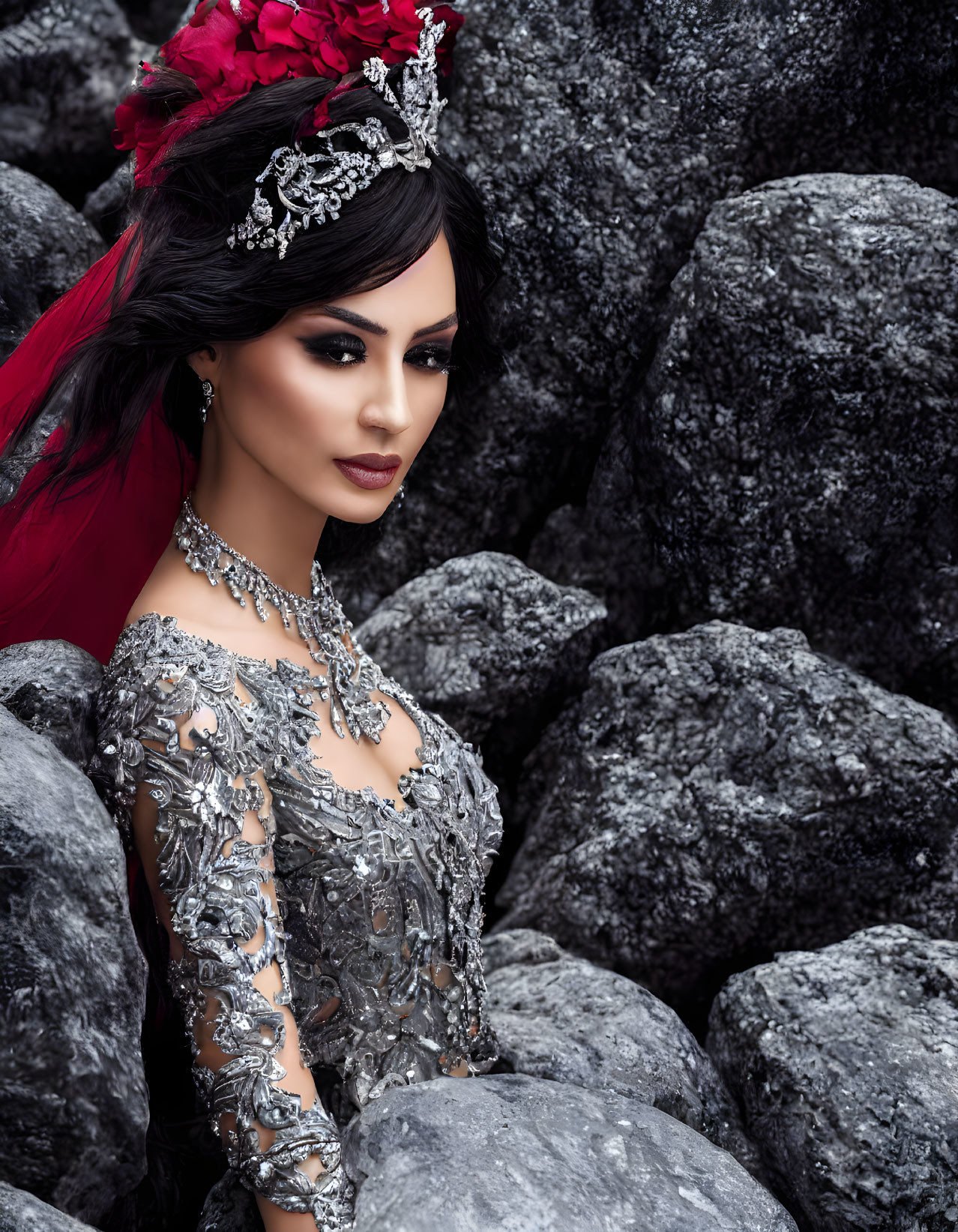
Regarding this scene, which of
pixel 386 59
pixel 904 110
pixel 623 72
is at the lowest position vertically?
pixel 386 59

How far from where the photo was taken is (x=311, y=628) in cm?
152

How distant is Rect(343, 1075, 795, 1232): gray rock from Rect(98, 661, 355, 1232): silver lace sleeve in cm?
6

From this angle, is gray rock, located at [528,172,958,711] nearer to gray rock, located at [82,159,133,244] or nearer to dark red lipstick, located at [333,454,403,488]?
dark red lipstick, located at [333,454,403,488]

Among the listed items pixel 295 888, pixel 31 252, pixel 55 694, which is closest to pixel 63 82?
pixel 31 252

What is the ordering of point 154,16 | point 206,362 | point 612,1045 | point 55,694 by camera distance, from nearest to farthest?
point 55,694
point 206,362
point 612,1045
point 154,16

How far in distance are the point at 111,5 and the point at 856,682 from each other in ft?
6.18

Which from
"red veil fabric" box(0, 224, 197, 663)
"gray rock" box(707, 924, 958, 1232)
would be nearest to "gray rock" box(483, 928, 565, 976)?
"gray rock" box(707, 924, 958, 1232)

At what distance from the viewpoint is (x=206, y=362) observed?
140 cm

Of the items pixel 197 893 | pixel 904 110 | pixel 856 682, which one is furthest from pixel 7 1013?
pixel 904 110

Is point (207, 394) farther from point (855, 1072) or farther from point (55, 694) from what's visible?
point (855, 1072)

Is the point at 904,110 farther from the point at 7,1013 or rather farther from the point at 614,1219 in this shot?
the point at 7,1013

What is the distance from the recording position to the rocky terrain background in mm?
1632

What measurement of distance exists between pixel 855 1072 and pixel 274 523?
1.03m

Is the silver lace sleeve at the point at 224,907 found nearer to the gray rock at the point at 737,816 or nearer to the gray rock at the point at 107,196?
the gray rock at the point at 737,816
